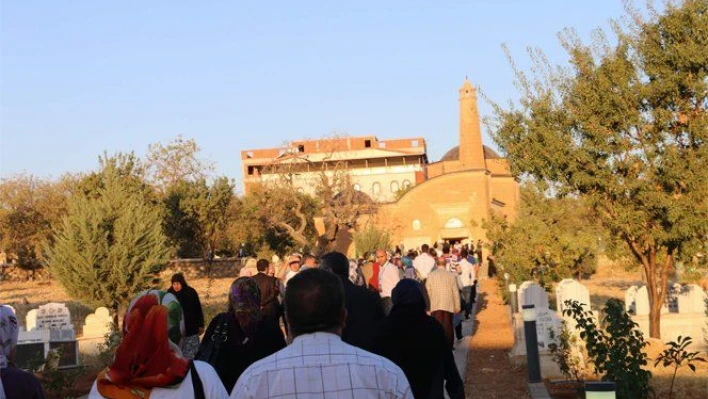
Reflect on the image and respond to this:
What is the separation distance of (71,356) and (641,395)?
10.4m

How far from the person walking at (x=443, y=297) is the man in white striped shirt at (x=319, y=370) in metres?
9.80

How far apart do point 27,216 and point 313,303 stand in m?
56.0

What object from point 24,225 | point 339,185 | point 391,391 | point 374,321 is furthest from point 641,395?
point 24,225

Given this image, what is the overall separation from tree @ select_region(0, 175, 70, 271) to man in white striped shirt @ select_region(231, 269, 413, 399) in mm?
52596

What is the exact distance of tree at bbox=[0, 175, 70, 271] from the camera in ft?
179

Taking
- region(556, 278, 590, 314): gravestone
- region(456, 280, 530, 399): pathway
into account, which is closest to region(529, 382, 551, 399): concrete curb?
region(456, 280, 530, 399): pathway

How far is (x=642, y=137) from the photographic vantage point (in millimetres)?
14742

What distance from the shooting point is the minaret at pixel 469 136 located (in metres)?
75.5

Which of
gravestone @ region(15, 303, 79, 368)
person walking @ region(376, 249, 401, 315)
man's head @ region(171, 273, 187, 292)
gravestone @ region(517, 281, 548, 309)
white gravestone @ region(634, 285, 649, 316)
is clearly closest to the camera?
man's head @ region(171, 273, 187, 292)

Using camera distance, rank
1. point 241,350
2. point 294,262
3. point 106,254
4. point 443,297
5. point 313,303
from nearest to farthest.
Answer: point 313,303, point 241,350, point 294,262, point 443,297, point 106,254

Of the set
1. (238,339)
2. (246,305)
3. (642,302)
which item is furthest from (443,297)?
(238,339)

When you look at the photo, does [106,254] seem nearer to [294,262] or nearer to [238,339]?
[294,262]

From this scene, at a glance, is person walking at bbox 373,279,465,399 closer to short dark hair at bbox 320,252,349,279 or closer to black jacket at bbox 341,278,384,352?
black jacket at bbox 341,278,384,352

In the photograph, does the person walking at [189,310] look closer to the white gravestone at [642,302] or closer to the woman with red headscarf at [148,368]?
the woman with red headscarf at [148,368]
